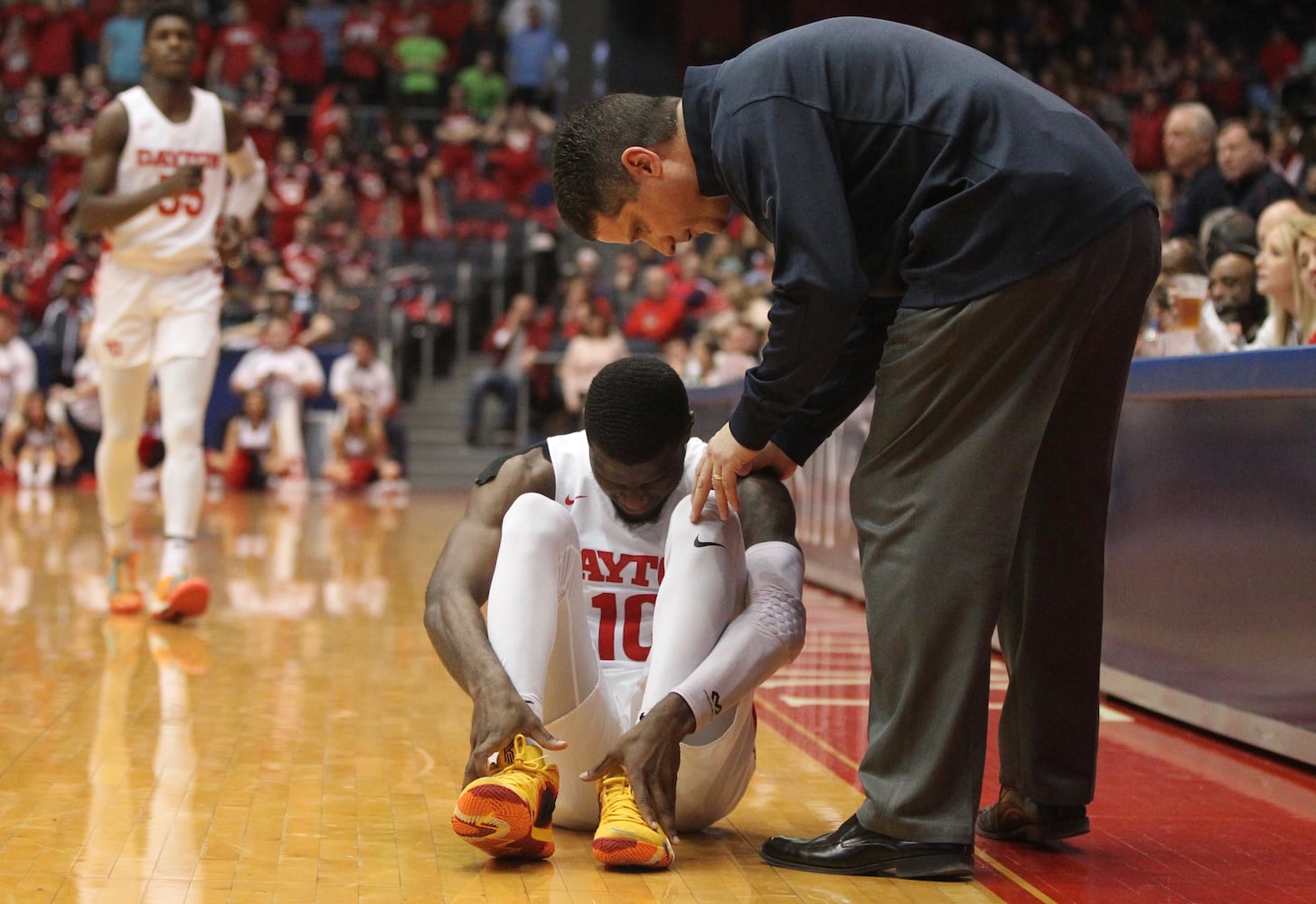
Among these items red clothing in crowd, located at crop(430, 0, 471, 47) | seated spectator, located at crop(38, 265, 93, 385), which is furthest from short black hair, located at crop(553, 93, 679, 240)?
red clothing in crowd, located at crop(430, 0, 471, 47)

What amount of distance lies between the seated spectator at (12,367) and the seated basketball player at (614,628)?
12.9 m

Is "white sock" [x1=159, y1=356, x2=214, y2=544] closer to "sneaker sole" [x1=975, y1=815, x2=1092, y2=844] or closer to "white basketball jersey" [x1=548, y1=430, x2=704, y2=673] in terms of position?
"white basketball jersey" [x1=548, y1=430, x2=704, y2=673]

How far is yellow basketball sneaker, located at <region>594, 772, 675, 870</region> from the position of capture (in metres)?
2.74

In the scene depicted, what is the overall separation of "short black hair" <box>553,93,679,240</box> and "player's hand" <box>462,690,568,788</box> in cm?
88

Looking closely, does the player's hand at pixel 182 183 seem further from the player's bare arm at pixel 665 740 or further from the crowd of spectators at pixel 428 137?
the crowd of spectators at pixel 428 137

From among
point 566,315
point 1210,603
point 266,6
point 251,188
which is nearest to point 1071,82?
point 566,315

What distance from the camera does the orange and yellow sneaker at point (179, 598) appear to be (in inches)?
232

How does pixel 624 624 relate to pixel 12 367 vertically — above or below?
above

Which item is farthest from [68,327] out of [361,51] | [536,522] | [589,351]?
[536,522]

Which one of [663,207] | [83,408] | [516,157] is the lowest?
[83,408]

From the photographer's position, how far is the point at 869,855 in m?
2.81

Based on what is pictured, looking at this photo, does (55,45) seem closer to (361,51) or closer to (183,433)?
(361,51)

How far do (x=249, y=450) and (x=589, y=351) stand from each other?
3308mm

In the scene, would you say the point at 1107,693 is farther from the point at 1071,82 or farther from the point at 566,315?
the point at 1071,82
